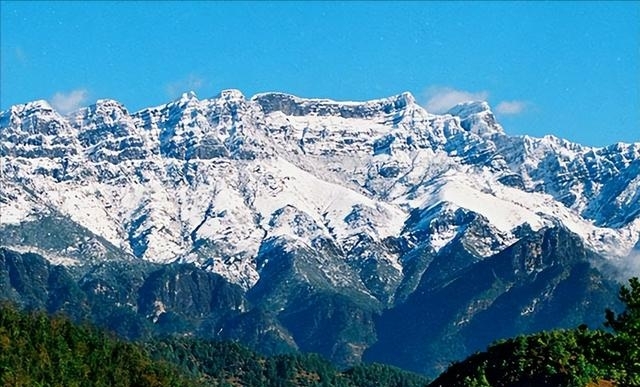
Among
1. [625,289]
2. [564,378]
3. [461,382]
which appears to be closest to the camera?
[625,289]

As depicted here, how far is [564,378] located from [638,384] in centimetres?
9793

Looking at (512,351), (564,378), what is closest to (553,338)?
(512,351)

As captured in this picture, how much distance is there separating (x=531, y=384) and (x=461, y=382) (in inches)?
977

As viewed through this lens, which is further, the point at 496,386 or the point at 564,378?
the point at 496,386

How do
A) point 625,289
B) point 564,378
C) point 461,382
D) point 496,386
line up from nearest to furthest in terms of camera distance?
point 625,289 → point 564,378 → point 496,386 → point 461,382

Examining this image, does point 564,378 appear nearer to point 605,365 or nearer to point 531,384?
point 531,384

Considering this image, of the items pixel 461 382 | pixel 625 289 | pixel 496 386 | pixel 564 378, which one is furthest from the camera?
pixel 461 382

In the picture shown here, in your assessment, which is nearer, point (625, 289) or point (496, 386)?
point (625, 289)

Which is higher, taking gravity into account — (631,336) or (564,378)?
(564,378)

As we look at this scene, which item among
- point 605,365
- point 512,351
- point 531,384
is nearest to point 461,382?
point 512,351

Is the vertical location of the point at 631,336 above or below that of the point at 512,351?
below

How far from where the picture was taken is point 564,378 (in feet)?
547

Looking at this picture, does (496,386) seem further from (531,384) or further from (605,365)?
(605,365)

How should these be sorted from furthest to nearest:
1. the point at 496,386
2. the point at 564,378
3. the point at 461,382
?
the point at 461,382 < the point at 496,386 < the point at 564,378
